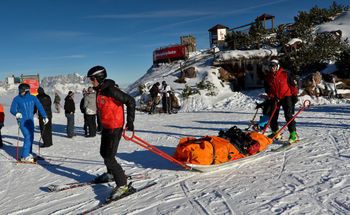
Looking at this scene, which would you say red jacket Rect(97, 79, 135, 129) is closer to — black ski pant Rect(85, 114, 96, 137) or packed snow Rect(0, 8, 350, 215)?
packed snow Rect(0, 8, 350, 215)

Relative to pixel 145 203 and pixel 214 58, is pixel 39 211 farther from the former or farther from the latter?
pixel 214 58

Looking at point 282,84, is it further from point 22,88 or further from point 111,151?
point 22,88

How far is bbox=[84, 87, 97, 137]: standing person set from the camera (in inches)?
461

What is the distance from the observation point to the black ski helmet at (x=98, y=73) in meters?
4.90

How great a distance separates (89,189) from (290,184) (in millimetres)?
3177

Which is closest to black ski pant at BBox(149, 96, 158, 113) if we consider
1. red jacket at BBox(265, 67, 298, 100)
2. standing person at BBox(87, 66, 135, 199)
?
red jacket at BBox(265, 67, 298, 100)

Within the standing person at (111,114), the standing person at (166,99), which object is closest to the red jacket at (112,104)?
the standing person at (111,114)

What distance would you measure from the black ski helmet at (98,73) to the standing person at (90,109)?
264 inches

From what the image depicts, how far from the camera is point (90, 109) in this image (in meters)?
11.9

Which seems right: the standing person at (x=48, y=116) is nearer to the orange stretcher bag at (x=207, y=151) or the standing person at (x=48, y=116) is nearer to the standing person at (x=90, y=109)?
the standing person at (x=90, y=109)

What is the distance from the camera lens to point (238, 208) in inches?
167

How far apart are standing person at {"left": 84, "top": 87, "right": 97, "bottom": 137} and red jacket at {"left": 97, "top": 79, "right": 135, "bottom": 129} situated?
21.8 feet

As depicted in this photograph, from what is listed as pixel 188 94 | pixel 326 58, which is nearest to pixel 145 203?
pixel 188 94

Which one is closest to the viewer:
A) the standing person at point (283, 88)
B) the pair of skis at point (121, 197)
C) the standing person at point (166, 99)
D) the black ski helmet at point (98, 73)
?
the pair of skis at point (121, 197)
